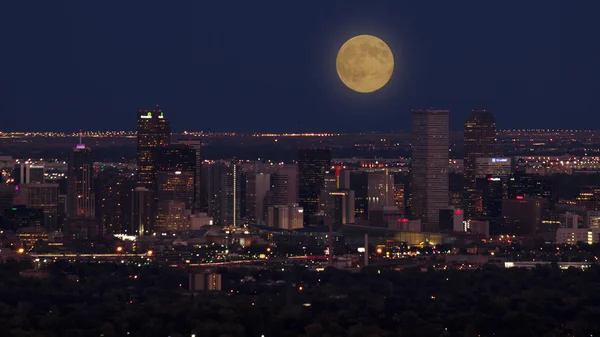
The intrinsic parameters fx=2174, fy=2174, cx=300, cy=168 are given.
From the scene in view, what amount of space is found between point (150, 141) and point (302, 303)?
57.5 metres

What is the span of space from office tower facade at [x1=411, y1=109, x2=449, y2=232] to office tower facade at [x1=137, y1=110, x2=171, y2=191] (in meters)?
14.5

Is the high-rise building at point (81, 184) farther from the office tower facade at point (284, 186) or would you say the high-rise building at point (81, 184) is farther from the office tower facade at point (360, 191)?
the office tower facade at point (360, 191)

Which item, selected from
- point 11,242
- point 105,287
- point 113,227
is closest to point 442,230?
point 113,227

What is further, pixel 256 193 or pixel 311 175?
pixel 311 175

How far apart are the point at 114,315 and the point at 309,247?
39.2 m

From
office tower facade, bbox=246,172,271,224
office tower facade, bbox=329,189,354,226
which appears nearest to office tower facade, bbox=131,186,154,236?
office tower facade, bbox=246,172,271,224

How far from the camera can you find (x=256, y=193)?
119875 millimetres

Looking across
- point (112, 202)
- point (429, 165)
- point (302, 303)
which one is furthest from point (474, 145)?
point (302, 303)

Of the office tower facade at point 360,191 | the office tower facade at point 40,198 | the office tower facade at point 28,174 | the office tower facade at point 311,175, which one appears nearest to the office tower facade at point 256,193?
the office tower facade at point 311,175

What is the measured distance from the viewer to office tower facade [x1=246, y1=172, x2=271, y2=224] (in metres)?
119

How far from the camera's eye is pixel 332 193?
387ft

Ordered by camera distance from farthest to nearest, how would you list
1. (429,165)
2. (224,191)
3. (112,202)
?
(429,165)
(224,191)
(112,202)

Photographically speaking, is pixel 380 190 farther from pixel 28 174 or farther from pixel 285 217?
pixel 28 174

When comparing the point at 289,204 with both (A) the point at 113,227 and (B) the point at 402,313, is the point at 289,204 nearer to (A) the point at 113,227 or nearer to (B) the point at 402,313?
(A) the point at 113,227
